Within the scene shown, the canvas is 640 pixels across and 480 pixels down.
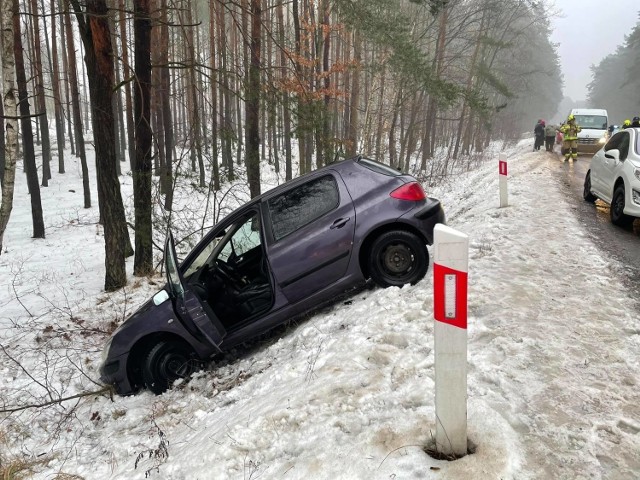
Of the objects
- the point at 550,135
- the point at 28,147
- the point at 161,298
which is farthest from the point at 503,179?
the point at 550,135

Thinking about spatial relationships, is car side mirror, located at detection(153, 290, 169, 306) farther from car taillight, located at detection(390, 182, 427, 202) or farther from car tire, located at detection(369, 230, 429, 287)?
car taillight, located at detection(390, 182, 427, 202)

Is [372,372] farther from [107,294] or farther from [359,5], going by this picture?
[359,5]

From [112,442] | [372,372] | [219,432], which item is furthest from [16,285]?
[372,372]

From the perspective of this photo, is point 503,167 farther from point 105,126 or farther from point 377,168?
point 105,126

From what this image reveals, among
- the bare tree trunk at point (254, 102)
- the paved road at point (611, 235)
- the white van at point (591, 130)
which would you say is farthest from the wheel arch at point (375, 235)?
the white van at point (591, 130)

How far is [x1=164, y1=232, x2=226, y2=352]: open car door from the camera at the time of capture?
4.55 metres

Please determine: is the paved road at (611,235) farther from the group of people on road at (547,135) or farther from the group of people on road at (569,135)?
the group of people on road at (547,135)

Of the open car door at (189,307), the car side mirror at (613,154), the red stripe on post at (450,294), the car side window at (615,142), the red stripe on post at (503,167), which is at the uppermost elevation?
the car side window at (615,142)

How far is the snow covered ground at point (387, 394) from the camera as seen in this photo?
2559 millimetres

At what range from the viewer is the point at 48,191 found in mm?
25312

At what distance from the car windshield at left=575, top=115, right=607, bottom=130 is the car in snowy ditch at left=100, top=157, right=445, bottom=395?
20382 mm

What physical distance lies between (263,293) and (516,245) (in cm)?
376

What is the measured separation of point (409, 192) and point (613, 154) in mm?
5334

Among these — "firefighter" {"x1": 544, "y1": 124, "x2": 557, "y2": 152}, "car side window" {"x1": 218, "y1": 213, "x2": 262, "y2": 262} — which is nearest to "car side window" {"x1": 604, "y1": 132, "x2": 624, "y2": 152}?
"car side window" {"x1": 218, "y1": 213, "x2": 262, "y2": 262}
